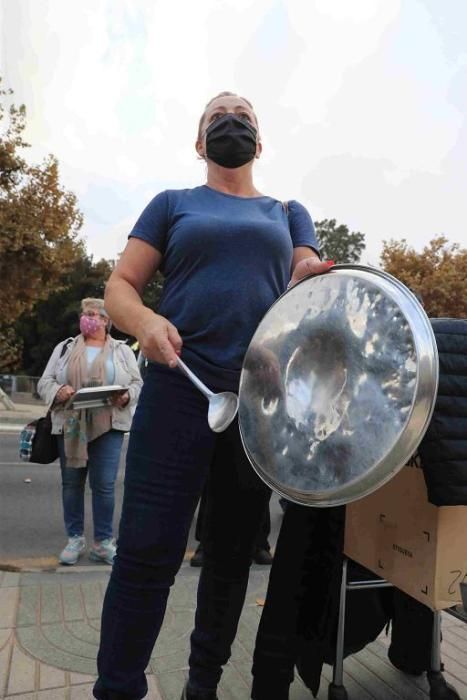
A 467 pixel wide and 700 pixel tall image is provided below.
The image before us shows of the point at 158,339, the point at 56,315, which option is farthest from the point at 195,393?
the point at 56,315

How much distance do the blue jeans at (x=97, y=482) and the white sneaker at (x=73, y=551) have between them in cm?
5

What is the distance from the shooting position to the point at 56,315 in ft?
103

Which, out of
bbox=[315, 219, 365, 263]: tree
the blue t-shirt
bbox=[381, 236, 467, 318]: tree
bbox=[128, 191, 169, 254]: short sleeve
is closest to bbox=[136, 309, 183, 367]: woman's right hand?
the blue t-shirt

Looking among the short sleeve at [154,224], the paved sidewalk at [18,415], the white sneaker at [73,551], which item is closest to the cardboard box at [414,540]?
the short sleeve at [154,224]

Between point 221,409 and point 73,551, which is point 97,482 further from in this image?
point 221,409

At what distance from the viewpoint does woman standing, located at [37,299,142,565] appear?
3.38 metres

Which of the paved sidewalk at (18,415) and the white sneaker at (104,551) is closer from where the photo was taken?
the white sneaker at (104,551)

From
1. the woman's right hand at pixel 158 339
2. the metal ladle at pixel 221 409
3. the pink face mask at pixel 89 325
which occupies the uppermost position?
the pink face mask at pixel 89 325

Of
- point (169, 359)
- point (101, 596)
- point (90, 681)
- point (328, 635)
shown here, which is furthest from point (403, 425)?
point (101, 596)

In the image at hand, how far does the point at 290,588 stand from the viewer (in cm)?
159

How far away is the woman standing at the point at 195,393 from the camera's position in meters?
1.37

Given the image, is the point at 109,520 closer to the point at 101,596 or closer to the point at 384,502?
the point at 101,596

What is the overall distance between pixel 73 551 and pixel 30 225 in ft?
42.3

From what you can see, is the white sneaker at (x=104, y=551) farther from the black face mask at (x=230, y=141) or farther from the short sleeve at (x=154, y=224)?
the black face mask at (x=230, y=141)
